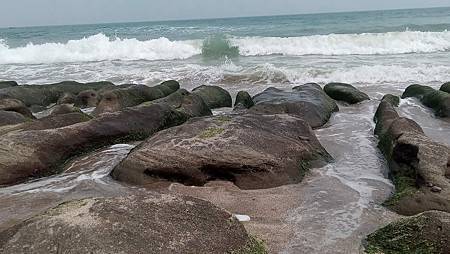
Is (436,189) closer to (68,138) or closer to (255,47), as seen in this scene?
(68,138)

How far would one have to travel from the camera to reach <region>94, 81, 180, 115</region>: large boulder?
8750 millimetres

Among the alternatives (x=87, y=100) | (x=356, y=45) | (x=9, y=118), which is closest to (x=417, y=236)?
(x=9, y=118)

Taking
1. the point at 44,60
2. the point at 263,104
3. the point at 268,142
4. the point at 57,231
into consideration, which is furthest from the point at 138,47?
the point at 57,231

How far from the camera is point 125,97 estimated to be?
9.05m

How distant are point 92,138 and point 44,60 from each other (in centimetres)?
2144

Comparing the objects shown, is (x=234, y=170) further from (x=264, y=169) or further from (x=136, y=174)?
(x=136, y=174)

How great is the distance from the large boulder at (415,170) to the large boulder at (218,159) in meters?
1.07

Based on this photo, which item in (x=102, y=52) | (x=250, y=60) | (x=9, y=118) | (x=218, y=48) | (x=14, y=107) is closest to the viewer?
(x=9, y=118)

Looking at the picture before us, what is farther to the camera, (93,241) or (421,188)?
(421,188)

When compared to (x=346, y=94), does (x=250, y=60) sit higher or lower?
lower

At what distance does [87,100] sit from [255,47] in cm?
1536

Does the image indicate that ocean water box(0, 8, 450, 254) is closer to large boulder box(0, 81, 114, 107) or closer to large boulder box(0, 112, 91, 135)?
large boulder box(0, 112, 91, 135)

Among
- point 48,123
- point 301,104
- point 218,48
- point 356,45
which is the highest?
point 48,123

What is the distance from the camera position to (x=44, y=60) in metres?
25.8
